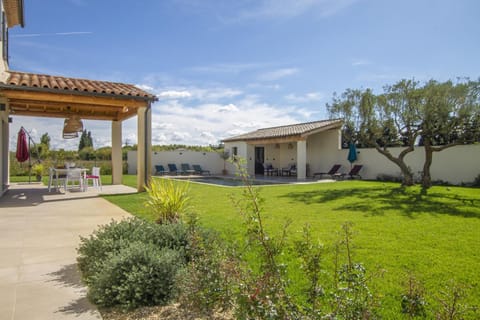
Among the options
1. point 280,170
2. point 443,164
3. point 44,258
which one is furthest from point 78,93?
point 443,164

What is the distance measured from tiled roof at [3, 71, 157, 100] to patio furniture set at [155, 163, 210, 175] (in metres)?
12.2

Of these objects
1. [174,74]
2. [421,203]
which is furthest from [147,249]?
[174,74]

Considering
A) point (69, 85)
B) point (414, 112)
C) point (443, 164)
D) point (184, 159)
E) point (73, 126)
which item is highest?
point (69, 85)

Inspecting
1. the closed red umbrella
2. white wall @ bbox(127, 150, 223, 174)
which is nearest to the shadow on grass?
the closed red umbrella

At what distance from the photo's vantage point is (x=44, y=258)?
464cm

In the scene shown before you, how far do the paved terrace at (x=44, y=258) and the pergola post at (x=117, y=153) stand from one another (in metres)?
7.55

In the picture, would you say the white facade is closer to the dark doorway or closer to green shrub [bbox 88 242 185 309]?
the dark doorway

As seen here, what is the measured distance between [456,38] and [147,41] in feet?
39.6

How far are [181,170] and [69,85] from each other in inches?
612

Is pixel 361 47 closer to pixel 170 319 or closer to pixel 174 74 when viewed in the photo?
pixel 174 74

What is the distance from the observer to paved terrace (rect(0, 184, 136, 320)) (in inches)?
121

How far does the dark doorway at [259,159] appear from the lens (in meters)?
26.6

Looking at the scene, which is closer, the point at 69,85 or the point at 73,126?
the point at 69,85

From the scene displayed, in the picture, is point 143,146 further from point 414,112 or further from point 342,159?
point 342,159
